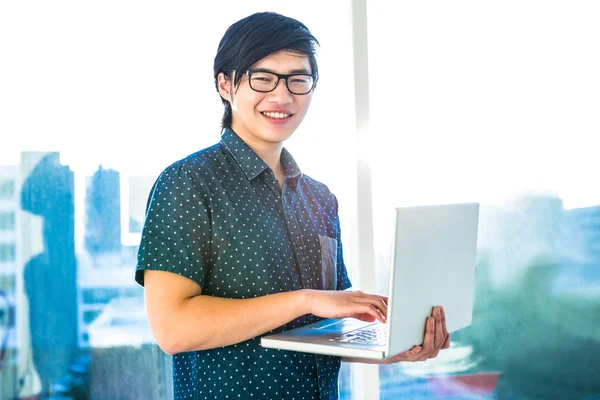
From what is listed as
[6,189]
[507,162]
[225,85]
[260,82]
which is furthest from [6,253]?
[507,162]

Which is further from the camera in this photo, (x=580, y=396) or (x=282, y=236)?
(x=580, y=396)

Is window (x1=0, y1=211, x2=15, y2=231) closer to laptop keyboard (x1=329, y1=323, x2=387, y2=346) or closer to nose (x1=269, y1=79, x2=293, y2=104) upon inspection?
nose (x1=269, y1=79, x2=293, y2=104)

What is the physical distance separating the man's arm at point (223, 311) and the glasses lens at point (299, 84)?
0.50 m

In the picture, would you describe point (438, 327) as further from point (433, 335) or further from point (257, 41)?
point (257, 41)

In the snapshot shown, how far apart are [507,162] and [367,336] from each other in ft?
5.32

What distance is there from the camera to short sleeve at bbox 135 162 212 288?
121cm

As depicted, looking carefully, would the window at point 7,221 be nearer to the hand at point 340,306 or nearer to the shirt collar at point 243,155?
the shirt collar at point 243,155

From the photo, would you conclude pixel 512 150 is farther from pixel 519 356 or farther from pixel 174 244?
pixel 174 244

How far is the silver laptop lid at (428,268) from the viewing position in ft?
3.52

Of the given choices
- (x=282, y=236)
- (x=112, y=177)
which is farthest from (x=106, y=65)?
(x=282, y=236)

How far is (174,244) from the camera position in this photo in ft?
3.99

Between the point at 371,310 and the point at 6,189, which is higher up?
the point at 6,189

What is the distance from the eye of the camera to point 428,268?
1173mm

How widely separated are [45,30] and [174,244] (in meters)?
1.38
